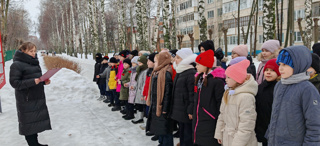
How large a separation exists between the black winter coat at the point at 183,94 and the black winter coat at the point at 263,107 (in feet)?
3.60

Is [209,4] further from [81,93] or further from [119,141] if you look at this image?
[119,141]

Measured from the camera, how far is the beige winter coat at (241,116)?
272cm

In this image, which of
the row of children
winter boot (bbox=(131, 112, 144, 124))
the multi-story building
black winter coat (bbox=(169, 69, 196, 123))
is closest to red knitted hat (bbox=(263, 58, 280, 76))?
the row of children

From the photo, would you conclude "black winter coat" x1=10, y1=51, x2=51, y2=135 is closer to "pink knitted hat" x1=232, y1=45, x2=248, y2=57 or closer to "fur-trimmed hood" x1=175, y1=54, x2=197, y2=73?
"fur-trimmed hood" x1=175, y1=54, x2=197, y2=73

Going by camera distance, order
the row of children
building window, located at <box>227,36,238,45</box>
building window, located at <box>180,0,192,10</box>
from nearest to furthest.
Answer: the row of children < building window, located at <box>227,36,238,45</box> < building window, located at <box>180,0,192,10</box>

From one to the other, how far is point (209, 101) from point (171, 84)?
1.20 metres

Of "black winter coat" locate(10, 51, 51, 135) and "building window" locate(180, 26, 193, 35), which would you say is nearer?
"black winter coat" locate(10, 51, 51, 135)

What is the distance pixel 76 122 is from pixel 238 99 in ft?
16.0

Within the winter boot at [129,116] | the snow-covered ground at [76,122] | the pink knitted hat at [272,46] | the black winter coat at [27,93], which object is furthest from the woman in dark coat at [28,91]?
the pink knitted hat at [272,46]

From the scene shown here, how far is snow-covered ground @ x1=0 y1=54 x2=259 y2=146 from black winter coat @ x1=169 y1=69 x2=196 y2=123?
4.22 feet

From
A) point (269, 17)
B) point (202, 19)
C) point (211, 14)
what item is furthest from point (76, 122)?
point (211, 14)

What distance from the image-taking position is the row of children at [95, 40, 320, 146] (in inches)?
85.6

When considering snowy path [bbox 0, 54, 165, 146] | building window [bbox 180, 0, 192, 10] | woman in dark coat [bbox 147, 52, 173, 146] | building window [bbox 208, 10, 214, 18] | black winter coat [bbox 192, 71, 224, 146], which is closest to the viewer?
black winter coat [bbox 192, 71, 224, 146]

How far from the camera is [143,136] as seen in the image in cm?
525
